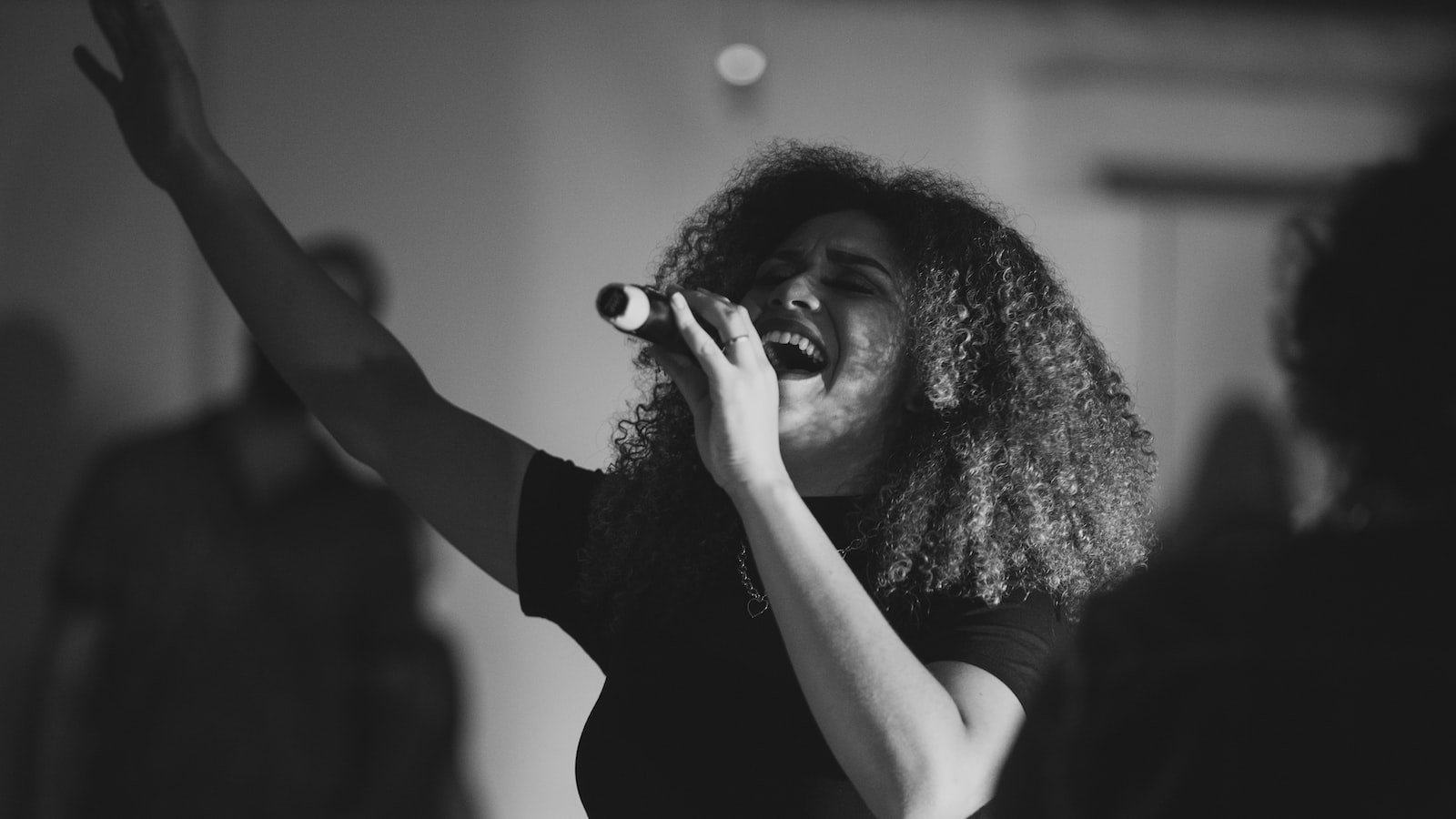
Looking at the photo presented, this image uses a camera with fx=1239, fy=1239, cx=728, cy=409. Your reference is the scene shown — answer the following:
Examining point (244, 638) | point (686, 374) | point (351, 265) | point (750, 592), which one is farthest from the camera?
point (351, 265)

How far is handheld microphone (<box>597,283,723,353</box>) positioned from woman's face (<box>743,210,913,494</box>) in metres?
0.24

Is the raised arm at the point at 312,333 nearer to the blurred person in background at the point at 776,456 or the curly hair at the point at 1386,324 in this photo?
the blurred person in background at the point at 776,456

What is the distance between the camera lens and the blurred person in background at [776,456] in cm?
100

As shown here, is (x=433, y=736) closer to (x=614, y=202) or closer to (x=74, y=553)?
(x=74, y=553)

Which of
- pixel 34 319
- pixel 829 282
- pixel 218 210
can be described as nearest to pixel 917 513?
pixel 829 282

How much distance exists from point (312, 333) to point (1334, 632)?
101 cm

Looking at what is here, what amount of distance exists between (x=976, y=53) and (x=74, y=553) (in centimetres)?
185

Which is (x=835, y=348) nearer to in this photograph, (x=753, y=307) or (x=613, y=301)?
(x=753, y=307)

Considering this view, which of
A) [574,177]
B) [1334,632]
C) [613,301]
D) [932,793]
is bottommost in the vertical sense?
[932,793]

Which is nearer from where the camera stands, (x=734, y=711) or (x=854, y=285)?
(x=734, y=711)

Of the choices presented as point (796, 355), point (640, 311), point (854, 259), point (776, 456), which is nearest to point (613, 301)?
point (640, 311)

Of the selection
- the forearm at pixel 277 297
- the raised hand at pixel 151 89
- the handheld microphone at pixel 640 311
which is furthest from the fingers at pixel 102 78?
the handheld microphone at pixel 640 311

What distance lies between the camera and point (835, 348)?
1.17 metres

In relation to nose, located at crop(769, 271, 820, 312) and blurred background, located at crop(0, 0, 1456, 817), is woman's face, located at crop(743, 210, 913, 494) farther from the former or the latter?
blurred background, located at crop(0, 0, 1456, 817)
